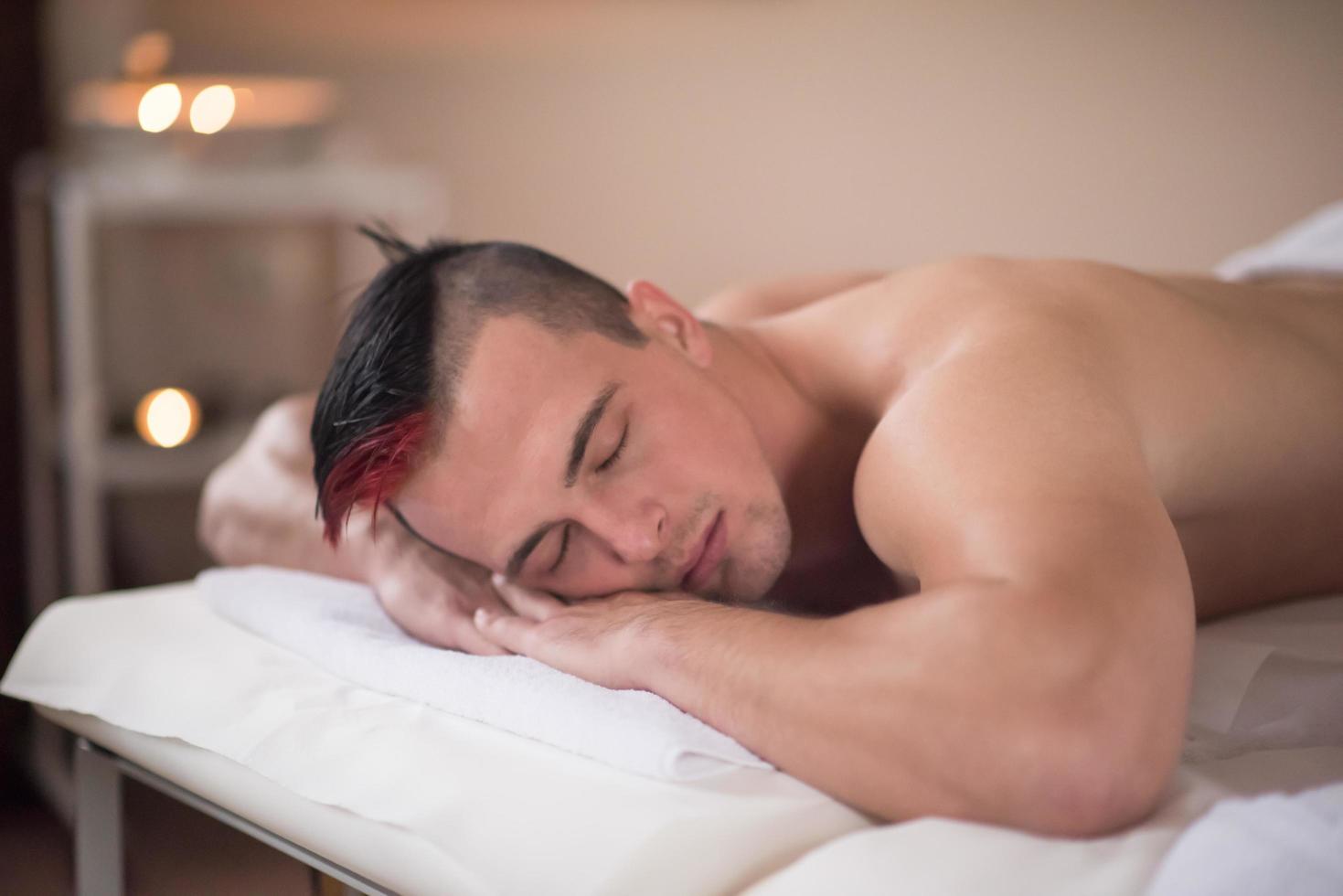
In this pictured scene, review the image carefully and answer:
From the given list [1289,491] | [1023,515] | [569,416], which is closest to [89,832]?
[569,416]

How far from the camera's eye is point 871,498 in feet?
2.94

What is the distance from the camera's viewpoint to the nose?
0.95 m

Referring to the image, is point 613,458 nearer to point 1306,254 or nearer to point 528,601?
point 528,601

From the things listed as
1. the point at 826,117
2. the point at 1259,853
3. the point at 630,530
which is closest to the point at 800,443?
the point at 630,530

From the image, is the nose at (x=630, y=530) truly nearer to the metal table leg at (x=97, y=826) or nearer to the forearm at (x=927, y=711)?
the forearm at (x=927, y=711)

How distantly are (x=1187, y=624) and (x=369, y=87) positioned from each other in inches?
103

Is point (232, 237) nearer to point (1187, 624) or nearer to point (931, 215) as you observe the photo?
point (931, 215)

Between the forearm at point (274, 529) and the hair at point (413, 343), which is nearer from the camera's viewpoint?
the hair at point (413, 343)

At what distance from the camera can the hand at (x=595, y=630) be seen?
844mm

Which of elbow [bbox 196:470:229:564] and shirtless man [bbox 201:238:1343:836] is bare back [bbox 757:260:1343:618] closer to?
shirtless man [bbox 201:238:1343:836]

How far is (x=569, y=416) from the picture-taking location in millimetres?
970

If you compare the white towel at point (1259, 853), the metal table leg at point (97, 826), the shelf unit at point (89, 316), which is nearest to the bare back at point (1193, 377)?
the white towel at point (1259, 853)

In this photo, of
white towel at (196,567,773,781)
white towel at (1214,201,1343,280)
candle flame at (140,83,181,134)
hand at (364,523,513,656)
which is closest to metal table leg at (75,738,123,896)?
white towel at (196,567,773,781)

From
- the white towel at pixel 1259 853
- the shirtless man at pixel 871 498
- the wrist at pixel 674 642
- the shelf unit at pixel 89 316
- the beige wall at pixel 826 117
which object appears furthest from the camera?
the shelf unit at pixel 89 316
